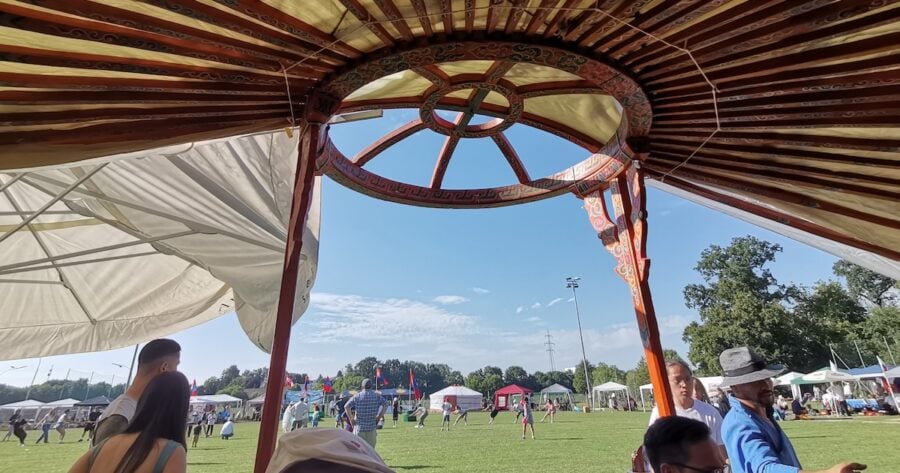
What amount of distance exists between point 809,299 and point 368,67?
42.1 meters

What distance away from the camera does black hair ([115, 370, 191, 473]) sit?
150 centimetres

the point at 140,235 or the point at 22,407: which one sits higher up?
the point at 140,235

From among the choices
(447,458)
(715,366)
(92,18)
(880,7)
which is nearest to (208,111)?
(92,18)

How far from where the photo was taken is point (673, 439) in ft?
4.56

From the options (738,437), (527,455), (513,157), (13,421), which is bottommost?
(527,455)

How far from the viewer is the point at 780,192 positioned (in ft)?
14.1

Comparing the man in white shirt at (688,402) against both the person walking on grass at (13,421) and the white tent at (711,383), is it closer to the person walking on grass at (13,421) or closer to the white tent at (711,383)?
the white tent at (711,383)

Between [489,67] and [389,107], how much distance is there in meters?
1.10

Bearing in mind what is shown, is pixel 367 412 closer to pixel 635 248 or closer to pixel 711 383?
pixel 635 248

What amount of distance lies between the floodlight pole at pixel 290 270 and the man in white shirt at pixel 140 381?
2.25ft

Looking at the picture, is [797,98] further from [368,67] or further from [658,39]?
[368,67]

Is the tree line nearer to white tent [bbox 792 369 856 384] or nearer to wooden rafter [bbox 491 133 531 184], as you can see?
white tent [bbox 792 369 856 384]

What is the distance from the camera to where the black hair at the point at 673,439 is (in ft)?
4.48

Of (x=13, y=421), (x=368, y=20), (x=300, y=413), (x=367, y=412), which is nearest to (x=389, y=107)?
(x=368, y=20)
